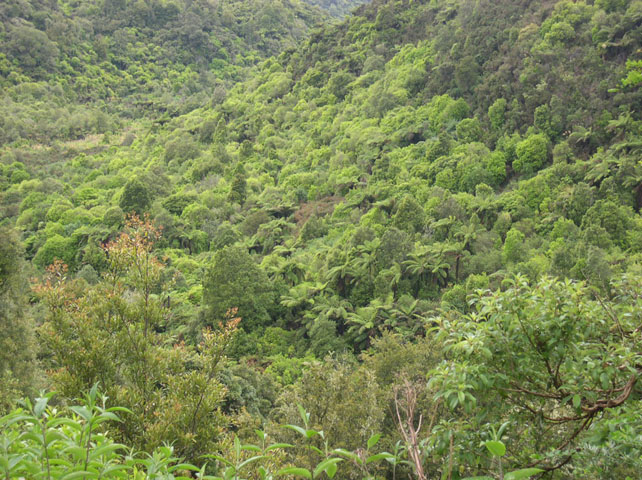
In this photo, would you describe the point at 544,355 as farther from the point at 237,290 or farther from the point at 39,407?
the point at 237,290

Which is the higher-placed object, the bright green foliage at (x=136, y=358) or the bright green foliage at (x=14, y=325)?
the bright green foliage at (x=136, y=358)

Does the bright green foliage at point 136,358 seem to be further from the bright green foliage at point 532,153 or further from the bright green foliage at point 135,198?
the bright green foliage at point 135,198

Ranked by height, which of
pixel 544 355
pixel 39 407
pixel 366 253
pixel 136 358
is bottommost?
pixel 366 253


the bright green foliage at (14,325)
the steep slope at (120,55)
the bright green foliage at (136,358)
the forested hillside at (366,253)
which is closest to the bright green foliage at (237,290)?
the forested hillside at (366,253)

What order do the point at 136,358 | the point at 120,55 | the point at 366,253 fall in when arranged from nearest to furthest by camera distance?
the point at 136,358, the point at 366,253, the point at 120,55

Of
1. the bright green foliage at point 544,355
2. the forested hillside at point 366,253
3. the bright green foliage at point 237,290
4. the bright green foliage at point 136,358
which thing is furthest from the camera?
the bright green foliage at point 237,290

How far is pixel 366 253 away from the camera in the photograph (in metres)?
17.6

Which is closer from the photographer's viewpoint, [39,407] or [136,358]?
[39,407]

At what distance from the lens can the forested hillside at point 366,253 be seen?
2.75 meters

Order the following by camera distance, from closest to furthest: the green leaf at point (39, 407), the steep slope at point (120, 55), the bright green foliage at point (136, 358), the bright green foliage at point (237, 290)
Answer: the green leaf at point (39, 407) → the bright green foliage at point (136, 358) → the bright green foliage at point (237, 290) → the steep slope at point (120, 55)

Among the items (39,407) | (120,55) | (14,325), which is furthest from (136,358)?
(120,55)

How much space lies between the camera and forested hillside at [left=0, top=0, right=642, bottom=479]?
9.04 feet

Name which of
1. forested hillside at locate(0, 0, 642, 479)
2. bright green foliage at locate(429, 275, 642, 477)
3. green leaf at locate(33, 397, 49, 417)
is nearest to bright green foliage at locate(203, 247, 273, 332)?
forested hillside at locate(0, 0, 642, 479)

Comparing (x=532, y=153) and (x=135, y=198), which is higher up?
(x=532, y=153)
